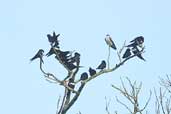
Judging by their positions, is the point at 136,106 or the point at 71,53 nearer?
the point at 71,53

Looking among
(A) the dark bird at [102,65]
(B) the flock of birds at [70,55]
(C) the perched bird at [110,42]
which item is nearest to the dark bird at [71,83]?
(B) the flock of birds at [70,55]

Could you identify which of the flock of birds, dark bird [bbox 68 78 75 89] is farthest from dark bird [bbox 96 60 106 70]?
dark bird [bbox 68 78 75 89]

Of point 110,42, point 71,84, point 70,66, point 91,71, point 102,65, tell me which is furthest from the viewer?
point 110,42

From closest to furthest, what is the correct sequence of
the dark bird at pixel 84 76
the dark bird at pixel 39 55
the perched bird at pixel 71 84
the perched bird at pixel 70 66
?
the perched bird at pixel 71 84
the perched bird at pixel 70 66
the dark bird at pixel 84 76
the dark bird at pixel 39 55

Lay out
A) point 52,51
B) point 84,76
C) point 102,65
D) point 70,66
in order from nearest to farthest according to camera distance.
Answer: point 70,66
point 52,51
point 84,76
point 102,65

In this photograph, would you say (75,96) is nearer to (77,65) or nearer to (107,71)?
(77,65)

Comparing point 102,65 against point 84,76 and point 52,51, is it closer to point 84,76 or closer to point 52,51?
point 84,76

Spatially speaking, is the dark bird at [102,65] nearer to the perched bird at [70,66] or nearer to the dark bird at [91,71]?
the dark bird at [91,71]

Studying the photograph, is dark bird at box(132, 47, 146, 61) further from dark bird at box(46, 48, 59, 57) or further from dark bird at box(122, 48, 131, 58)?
→ dark bird at box(46, 48, 59, 57)

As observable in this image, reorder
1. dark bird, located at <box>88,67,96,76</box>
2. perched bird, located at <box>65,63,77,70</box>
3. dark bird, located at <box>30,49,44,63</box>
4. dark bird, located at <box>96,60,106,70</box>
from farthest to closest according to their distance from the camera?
dark bird, located at <box>96,60,106,70</box> → dark bird, located at <box>88,67,96,76</box> → dark bird, located at <box>30,49,44,63</box> → perched bird, located at <box>65,63,77,70</box>

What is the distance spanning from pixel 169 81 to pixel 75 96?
7.77m

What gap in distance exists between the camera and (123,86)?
691 centimetres

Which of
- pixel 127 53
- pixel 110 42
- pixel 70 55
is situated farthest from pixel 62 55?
pixel 110 42

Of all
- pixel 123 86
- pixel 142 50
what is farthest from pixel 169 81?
pixel 142 50
